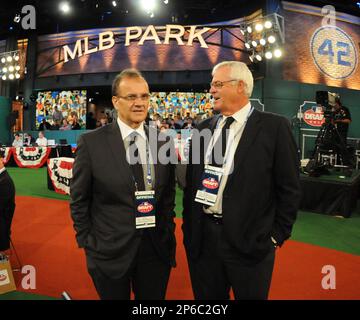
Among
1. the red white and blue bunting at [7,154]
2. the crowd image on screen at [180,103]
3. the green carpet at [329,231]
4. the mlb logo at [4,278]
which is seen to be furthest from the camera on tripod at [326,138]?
the red white and blue bunting at [7,154]

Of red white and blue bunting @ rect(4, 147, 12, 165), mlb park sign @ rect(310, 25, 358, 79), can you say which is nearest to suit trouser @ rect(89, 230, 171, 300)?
red white and blue bunting @ rect(4, 147, 12, 165)

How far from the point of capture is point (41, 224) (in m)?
5.21

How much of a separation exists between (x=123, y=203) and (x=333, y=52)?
561 inches

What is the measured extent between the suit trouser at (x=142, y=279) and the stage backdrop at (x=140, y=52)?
42.7 feet

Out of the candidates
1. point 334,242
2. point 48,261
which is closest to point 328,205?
point 334,242

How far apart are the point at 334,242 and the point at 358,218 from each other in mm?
1650

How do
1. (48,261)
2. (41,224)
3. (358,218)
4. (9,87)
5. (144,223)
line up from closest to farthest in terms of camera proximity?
(144,223), (48,261), (41,224), (358,218), (9,87)

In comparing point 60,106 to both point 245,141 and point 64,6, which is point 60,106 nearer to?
point 64,6

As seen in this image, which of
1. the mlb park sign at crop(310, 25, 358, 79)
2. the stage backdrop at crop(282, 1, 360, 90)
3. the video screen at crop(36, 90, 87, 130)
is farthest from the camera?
the video screen at crop(36, 90, 87, 130)

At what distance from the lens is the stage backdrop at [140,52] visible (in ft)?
47.0

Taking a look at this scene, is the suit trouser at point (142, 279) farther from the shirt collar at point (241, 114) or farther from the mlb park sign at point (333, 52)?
the mlb park sign at point (333, 52)

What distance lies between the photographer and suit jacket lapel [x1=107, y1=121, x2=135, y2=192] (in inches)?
67.5

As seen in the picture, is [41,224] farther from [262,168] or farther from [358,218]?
[358,218]

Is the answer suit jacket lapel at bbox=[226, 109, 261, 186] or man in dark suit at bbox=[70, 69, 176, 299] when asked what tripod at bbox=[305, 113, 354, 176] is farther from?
man in dark suit at bbox=[70, 69, 176, 299]
